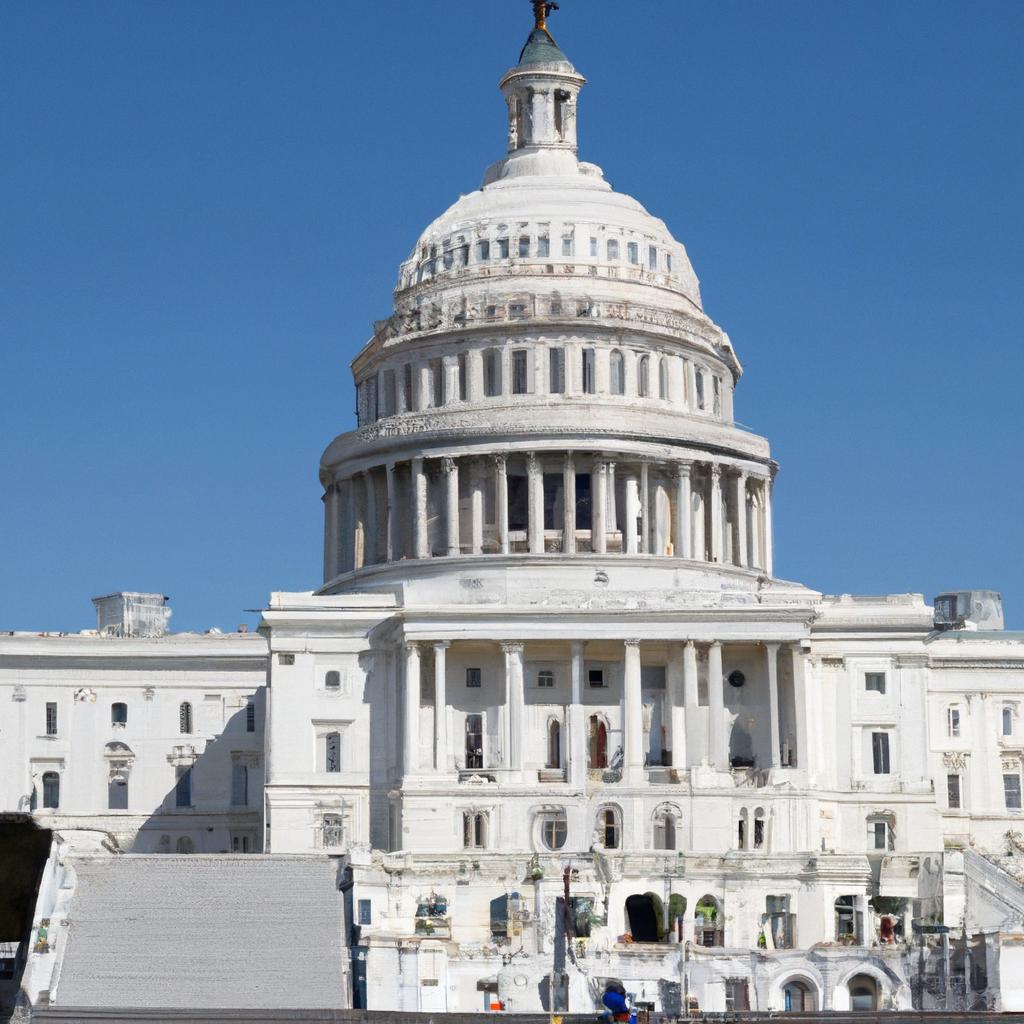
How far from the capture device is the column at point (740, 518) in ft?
440

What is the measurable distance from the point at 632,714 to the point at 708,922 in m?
11.4

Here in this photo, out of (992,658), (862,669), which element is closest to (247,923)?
(862,669)

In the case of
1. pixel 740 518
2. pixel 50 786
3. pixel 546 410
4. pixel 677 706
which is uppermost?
Result: pixel 546 410

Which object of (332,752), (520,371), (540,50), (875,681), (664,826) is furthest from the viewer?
(540,50)

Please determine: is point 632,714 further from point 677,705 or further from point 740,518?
point 740,518

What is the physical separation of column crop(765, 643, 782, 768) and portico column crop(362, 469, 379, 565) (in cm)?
2150

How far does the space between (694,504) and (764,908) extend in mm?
26415

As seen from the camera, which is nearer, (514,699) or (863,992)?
(863,992)

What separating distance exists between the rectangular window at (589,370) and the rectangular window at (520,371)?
2635mm

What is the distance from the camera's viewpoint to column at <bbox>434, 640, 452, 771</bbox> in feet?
390

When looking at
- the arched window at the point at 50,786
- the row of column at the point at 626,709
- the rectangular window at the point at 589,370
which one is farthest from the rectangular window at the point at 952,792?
the arched window at the point at 50,786

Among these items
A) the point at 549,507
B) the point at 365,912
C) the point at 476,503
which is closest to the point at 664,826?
the point at 365,912

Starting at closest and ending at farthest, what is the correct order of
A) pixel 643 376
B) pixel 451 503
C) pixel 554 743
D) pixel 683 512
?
pixel 554 743, pixel 451 503, pixel 683 512, pixel 643 376

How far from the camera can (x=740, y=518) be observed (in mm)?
134125
